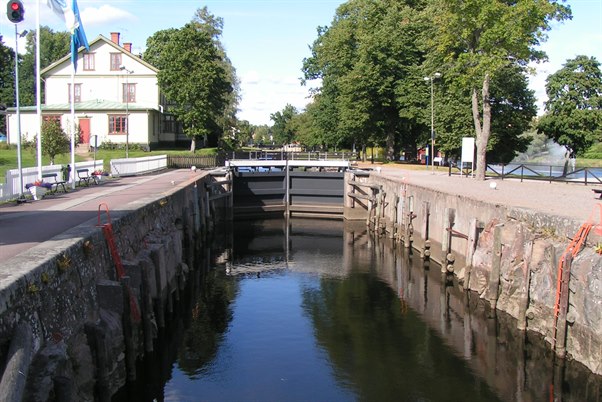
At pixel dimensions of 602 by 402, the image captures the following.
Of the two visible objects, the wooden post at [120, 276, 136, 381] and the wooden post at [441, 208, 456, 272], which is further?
the wooden post at [441, 208, 456, 272]

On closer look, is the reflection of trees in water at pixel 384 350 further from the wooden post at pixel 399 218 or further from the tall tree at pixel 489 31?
the tall tree at pixel 489 31

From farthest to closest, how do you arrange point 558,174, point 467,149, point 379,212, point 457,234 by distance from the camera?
point 558,174 < point 467,149 < point 379,212 < point 457,234

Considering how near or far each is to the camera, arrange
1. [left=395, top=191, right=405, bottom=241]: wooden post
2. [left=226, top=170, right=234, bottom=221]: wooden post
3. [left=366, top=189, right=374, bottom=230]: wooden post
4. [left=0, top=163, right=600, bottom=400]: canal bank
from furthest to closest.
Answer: [left=226, top=170, right=234, bottom=221]: wooden post → [left=366, top=189, right=374, bottom=230]: wooden post → [left=395, top=191, right=405, bottom=241]: wooden post → [left=0, top=163, right=600, bottom=400]: canal bank

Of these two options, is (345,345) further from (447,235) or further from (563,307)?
(447,235)

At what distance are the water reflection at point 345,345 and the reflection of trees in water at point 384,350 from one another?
2cm

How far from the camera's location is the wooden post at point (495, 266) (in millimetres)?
13938

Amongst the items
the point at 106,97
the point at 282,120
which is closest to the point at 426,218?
the point at 106,97

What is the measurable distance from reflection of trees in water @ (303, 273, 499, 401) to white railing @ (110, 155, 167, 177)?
53.3ft

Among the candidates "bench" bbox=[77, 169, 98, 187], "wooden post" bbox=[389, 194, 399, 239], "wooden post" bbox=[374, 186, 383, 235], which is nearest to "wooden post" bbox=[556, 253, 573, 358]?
"wooden post" bbox=[389, 194, 399, 239]

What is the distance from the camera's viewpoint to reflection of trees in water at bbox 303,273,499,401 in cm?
1033

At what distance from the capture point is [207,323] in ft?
46.8

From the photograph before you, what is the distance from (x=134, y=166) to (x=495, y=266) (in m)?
23.5

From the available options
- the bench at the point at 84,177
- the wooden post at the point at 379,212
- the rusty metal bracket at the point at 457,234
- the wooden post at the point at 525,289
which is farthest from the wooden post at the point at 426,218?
the bench at the point at 84,177

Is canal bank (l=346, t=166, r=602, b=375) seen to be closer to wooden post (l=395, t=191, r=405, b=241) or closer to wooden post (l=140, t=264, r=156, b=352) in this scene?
wooden post (l=395, t=191, r=405, b=241)
